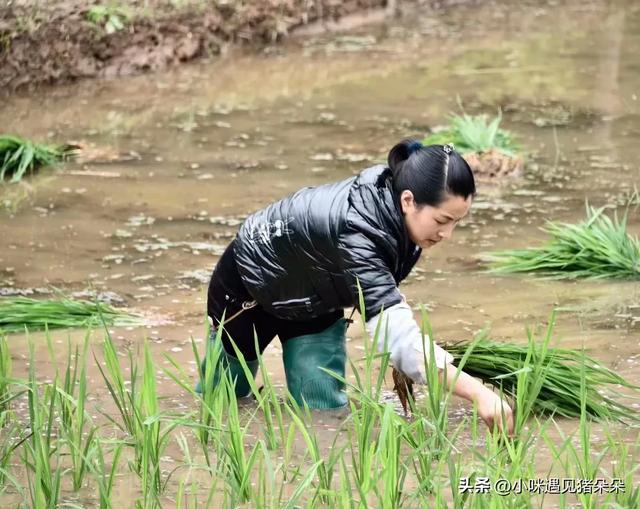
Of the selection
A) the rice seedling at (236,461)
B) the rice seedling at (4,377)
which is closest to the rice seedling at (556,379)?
the rice seedling at (236,461)

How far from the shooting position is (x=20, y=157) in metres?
7.15

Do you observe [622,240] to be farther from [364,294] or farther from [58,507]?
[58,507]

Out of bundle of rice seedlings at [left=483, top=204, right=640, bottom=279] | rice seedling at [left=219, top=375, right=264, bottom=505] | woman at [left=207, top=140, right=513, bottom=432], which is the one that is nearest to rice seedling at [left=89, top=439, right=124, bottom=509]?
rice seedling at [left=219, top=375, right=264, bottom=505]

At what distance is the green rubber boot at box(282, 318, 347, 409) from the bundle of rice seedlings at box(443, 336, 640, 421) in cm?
40

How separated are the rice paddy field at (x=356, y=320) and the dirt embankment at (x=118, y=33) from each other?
0.22 meters

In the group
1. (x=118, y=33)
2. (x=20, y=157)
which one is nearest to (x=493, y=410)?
(x=20, y=157)

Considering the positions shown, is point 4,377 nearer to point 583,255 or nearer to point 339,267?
point 339,267

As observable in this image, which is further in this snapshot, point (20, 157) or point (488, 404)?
point (20, 157)

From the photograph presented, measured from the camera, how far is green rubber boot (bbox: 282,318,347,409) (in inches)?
154

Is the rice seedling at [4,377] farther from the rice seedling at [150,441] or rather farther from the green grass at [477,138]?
the green grass at [477,138]

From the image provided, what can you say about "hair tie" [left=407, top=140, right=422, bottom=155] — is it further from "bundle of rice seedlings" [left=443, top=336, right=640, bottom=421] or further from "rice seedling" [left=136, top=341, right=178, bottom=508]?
"rice seedling" [left=136, top=341, right=178, bottom=508]

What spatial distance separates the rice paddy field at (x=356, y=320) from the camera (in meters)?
3.03

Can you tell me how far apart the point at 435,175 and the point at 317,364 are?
0.89 metres

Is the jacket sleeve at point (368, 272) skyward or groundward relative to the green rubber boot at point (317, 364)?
skyward
